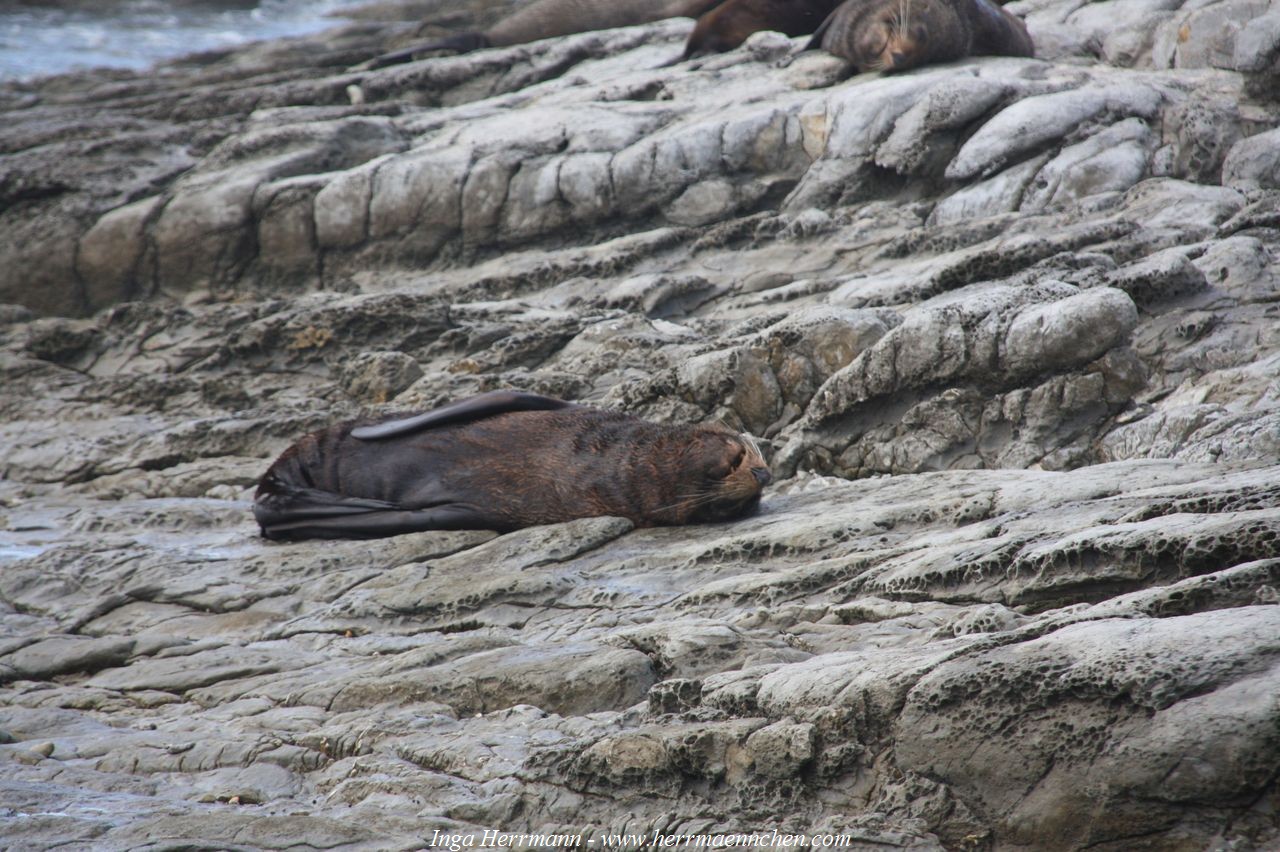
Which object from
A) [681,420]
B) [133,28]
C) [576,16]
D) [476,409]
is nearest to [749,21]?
[576,16]

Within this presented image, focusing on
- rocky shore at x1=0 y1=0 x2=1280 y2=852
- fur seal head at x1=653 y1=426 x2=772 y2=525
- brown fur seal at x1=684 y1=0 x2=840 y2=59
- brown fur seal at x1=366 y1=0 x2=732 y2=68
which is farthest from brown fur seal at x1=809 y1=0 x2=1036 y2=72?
fur seal head at x1=653 y1=426 x2=772 y2=525

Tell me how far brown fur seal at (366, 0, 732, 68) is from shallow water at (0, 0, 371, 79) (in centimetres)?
807

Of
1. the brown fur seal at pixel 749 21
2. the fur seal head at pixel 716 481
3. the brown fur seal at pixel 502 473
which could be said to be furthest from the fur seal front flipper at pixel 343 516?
the brown fur seal at pixel 749 21

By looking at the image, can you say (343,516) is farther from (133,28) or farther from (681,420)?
(133,28)

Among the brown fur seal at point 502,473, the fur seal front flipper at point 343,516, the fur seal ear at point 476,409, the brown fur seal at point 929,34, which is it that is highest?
the brown fur seal at point 929,34

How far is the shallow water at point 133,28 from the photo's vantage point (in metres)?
22.2

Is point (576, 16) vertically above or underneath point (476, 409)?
above

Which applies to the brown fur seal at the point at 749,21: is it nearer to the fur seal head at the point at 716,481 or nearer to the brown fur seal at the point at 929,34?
the brown fur seal at the point at 929,34

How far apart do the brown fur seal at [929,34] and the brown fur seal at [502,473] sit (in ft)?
22.0

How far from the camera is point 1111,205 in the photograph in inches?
369

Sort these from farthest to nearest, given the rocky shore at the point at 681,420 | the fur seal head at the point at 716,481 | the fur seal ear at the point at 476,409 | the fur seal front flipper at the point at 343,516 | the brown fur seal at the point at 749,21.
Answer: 1. the brown fur seal at the point at 749,21
2. the fur seal ear at the point at 476,409
3. the fur seal front flipper at the point at 343,516
4. the fur seal head at the point at 716,481
5. the rocky shore at the point at 681,420

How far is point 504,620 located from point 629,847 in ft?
7.68

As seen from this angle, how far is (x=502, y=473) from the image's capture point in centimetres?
698

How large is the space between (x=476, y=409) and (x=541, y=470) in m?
0.73
